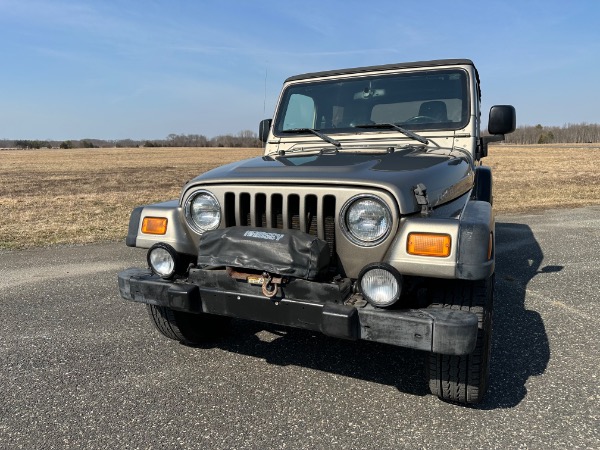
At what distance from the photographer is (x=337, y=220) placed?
2.47m

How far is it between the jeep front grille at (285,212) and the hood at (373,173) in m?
0.08

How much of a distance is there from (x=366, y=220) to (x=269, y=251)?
53cm

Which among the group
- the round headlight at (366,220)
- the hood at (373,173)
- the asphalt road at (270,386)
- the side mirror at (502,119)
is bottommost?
the asphalt road at (270,386)

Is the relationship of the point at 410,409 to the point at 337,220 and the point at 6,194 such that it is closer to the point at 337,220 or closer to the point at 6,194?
the point at 337,220

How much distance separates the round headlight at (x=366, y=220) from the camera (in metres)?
2.39

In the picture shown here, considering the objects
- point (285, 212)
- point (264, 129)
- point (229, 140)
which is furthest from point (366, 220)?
point (229, 140)

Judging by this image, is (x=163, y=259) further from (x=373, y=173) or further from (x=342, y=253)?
(x=373, y=173)

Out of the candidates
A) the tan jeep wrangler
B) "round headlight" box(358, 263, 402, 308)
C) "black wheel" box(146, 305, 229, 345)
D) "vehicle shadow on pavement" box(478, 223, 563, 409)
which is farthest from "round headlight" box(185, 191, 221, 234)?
"vehicle shadow on pavement" box(478, 223, 563, 409)

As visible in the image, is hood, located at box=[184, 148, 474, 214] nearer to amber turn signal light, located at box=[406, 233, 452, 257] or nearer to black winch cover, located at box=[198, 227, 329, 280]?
amber turn signal light, located at box=[406, 233, 452, 257]

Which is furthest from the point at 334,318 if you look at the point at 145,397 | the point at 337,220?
the point at 145,397

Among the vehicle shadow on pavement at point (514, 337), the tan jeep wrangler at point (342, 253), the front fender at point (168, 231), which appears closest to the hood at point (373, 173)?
the tan jeep wrangler at point (342, 253)

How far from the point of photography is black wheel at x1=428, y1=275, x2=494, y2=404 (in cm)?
241

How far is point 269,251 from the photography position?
2.46 m

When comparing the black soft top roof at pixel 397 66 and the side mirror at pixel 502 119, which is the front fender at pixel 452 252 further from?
the black soft top roof at pixel 397 66
